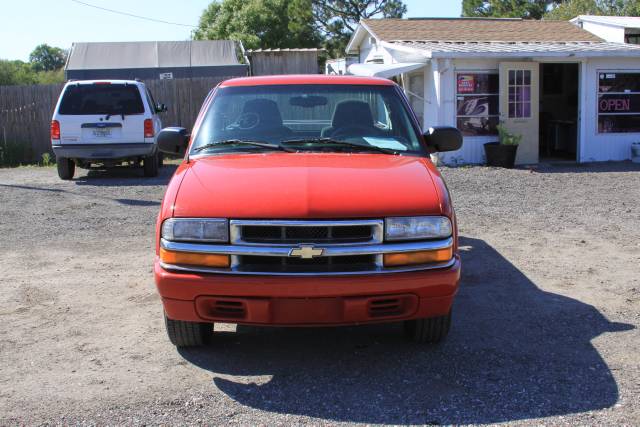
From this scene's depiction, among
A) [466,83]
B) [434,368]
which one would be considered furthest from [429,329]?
[466,83]

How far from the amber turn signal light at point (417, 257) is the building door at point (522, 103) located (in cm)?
1257

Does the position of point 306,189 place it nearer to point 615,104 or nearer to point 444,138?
point 444,138

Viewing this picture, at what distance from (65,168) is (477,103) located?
889cm

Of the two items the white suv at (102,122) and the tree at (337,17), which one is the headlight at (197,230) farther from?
the tree at (337,17)

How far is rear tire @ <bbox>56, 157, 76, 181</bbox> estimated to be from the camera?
14.5 meters

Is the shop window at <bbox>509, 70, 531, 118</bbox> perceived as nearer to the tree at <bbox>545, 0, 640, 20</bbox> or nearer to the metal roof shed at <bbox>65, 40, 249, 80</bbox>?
the metal roof shed at <bbox>65, 40, 249, 80</bbox>

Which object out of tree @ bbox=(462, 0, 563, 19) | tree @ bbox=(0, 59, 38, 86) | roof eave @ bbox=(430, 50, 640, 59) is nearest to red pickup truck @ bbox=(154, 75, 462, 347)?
roof eave @ bbox=(430, 50, 640, 59)

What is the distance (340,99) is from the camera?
5613mm

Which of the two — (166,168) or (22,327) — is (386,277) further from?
(166,168)

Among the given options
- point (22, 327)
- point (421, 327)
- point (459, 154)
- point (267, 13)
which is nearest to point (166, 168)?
point (459, 154)

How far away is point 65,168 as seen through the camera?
47.6 ft

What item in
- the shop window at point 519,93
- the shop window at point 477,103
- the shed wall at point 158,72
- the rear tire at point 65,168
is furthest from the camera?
the shed wall at point 158,72

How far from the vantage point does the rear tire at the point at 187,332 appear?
179 inches

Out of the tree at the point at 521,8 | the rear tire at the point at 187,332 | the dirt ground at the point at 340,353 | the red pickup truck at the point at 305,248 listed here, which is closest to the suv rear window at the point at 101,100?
the dirt ground at the point at 340,353
